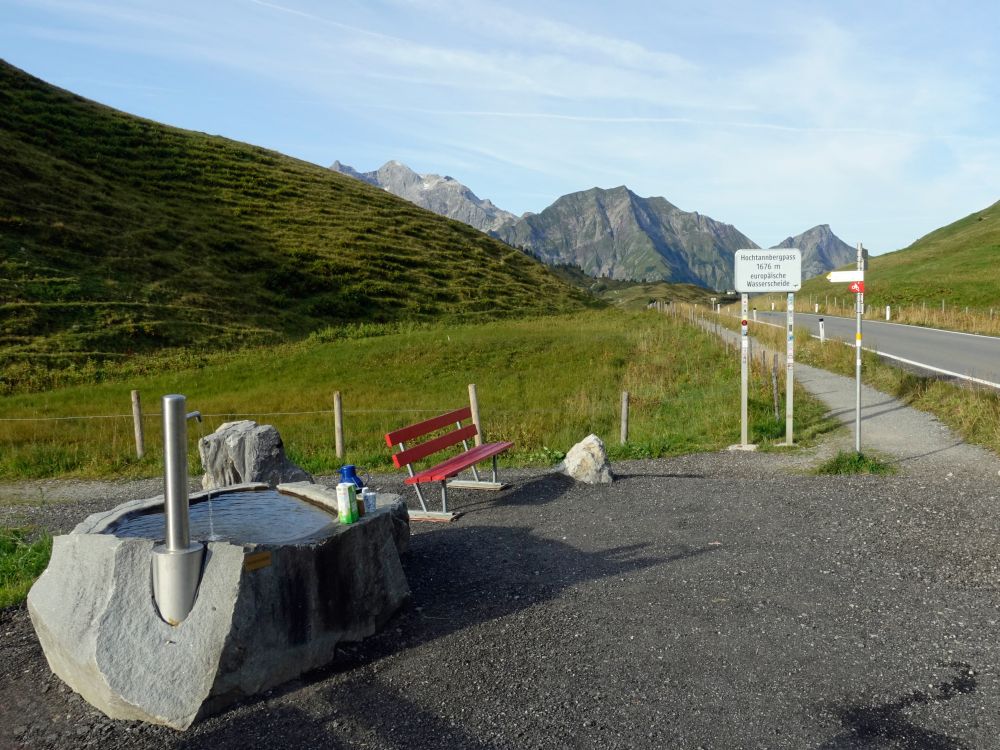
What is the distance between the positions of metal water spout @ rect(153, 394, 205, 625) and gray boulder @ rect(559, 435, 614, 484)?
619 cm

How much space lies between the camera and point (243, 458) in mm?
9352

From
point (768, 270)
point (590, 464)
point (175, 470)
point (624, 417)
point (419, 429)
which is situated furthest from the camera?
point (624, 417)

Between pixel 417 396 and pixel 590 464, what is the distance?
36.7 feet

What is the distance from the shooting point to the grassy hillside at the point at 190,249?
3198cm

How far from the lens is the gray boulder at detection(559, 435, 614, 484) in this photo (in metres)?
10.1

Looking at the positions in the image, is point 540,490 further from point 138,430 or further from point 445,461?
point 138,430

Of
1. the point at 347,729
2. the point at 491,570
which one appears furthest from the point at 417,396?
the point at 347,729

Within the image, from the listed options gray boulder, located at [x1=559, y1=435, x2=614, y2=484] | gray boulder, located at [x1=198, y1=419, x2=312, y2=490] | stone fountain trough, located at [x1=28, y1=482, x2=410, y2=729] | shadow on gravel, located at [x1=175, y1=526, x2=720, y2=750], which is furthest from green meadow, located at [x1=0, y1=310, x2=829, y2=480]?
stone fountain trough, located at [x1=28, y1=482, x2=410, y2=729]

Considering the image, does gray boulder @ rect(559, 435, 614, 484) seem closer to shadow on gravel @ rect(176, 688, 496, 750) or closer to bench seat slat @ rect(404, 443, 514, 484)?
bench seat slat @ rect(404, 443, 514, 484)

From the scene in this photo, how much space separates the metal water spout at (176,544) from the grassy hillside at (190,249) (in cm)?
2398

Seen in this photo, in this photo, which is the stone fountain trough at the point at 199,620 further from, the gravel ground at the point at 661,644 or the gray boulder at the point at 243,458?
the gray boulder at the point at 243,458

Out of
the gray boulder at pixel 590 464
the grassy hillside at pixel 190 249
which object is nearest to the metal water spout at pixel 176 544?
the gray boulder at pixel 590 464

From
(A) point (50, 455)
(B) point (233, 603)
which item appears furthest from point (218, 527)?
(A) point (50, 455)

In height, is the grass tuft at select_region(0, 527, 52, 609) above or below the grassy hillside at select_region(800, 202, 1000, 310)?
below
